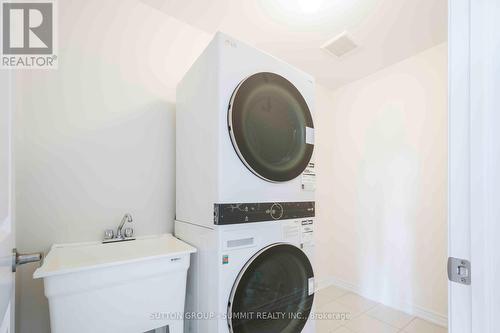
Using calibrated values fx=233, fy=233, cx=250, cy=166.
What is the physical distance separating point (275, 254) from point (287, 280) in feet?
0.63

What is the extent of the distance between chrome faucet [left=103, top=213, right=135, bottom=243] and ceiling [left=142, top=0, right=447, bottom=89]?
4.89ft

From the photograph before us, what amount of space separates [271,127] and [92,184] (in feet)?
3.66

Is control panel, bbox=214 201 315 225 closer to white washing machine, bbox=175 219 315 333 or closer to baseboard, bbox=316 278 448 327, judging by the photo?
white washing machine, bbox=175 219 315 333

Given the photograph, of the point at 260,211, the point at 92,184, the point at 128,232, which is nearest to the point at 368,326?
the point at 260,211

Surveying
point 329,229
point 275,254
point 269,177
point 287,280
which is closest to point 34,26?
point 269,177

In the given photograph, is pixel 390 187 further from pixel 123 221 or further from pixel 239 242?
pixel 123 221

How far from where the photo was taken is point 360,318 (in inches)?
82.4

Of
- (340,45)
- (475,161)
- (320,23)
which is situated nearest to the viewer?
(475,161)

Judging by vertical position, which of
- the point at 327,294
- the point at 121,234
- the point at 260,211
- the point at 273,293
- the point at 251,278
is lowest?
the point at 327,294

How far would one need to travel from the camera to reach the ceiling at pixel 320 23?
1.63 metres

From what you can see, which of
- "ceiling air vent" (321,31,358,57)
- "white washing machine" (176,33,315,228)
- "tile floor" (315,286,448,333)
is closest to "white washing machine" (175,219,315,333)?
"white washing machine" (176,33,315,228)

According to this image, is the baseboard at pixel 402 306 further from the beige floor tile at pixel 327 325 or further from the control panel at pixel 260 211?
the control panel at pixel 260 211

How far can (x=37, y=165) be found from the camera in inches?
49.4

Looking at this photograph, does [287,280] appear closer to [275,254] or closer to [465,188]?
[275,254]
